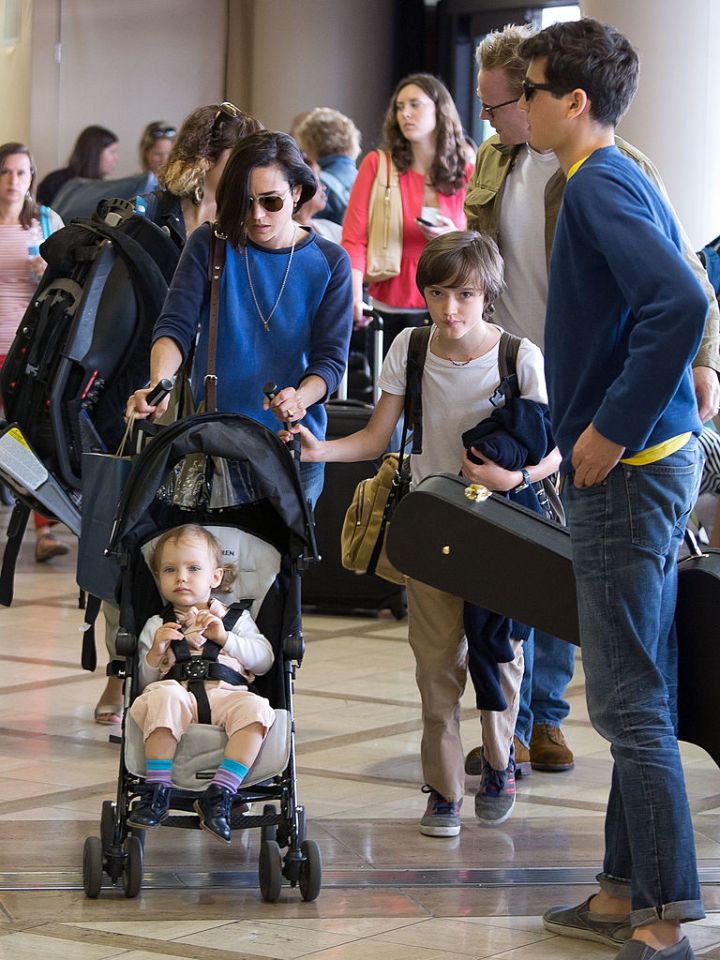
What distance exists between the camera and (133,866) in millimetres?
3475

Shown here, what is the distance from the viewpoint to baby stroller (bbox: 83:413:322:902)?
3.51 metres

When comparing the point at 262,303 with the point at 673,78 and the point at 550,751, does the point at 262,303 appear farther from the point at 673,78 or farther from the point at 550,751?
the point at 673,78

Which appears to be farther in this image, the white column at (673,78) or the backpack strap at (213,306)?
the white column at (673,78)

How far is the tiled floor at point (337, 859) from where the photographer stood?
3291mm

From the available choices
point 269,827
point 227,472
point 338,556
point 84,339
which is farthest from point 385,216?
point 269,827

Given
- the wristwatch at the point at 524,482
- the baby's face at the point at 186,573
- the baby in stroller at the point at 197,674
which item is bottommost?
the baby in stroller at the point at 197,674

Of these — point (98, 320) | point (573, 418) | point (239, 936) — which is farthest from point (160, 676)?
point (98, 320)

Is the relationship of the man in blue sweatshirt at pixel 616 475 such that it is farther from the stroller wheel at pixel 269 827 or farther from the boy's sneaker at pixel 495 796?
the boy's sneaker at pixel 495 796

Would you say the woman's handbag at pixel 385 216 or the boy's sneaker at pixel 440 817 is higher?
the woman's handbag at pixel 385 216

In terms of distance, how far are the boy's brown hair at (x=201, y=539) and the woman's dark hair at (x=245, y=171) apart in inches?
30.1

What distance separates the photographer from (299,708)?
549 centimetres

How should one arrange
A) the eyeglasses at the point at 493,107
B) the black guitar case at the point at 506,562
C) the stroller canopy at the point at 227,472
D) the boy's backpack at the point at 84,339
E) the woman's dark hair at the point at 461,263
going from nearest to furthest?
the black guitar case at the point at 506,562 → the stroller canopy at the point at 227,472 → the woman's dark hair at the point at 461,263 → the eyeglasses at the point at 493,107 → the boy's backpack at the point at 84,339

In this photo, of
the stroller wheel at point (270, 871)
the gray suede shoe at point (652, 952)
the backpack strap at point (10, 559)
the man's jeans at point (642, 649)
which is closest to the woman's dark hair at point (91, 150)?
the backpack strap at point (10, 559)

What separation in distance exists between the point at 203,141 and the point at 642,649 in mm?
2208
